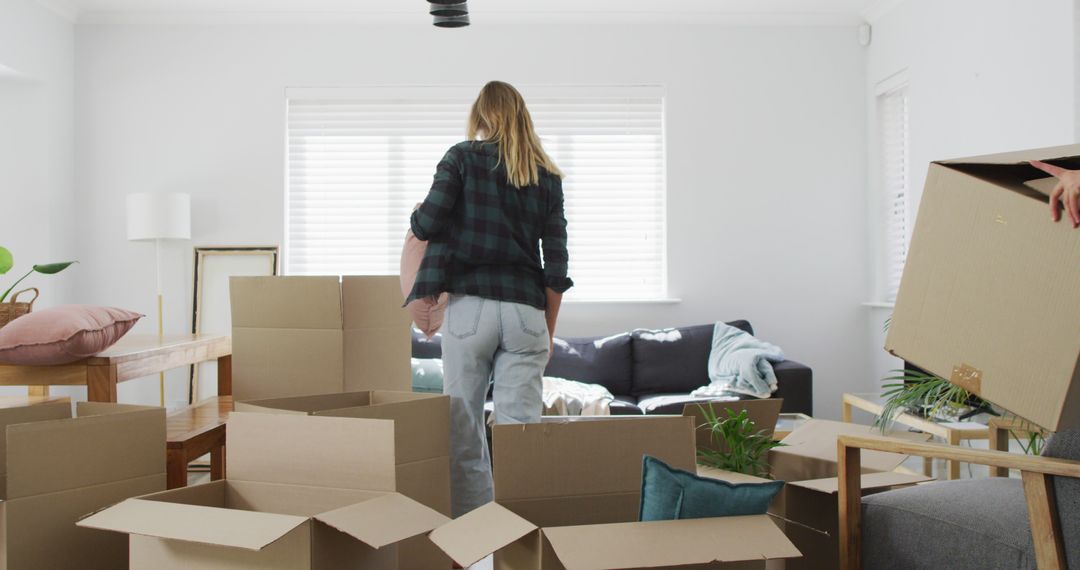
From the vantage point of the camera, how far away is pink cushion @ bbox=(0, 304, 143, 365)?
6.81ft

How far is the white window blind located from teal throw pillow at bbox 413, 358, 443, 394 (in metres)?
2.72

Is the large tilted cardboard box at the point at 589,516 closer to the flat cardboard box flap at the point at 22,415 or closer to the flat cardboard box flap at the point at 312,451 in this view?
the flat cardboard box flap at the point at 312,451

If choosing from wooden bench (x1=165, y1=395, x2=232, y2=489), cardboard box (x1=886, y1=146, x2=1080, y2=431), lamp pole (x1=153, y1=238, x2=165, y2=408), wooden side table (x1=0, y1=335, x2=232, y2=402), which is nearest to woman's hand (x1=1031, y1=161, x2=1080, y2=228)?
cardboard box (x1=886, y1=146, x2=1080, y2=431)

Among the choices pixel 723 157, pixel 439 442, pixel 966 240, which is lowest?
pixel 439 442

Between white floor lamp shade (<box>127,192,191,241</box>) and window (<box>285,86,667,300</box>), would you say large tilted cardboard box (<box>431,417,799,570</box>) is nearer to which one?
window (<box>285,86,667,300</box>)

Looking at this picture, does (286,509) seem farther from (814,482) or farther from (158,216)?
(158,216)

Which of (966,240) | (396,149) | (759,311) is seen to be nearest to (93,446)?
(966,240)

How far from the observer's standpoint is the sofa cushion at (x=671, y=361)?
455cm

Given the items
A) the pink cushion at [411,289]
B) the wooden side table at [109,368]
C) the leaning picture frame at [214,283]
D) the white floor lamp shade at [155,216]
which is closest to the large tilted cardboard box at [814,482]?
the pink cushion at [411,289]

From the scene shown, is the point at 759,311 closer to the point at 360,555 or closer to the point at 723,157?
the point at 723,157

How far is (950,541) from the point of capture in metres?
1.50

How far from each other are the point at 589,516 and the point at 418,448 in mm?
433

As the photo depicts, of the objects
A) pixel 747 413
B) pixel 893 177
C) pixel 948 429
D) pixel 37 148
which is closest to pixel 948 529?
pixel 747 413

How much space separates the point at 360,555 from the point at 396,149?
399cm
